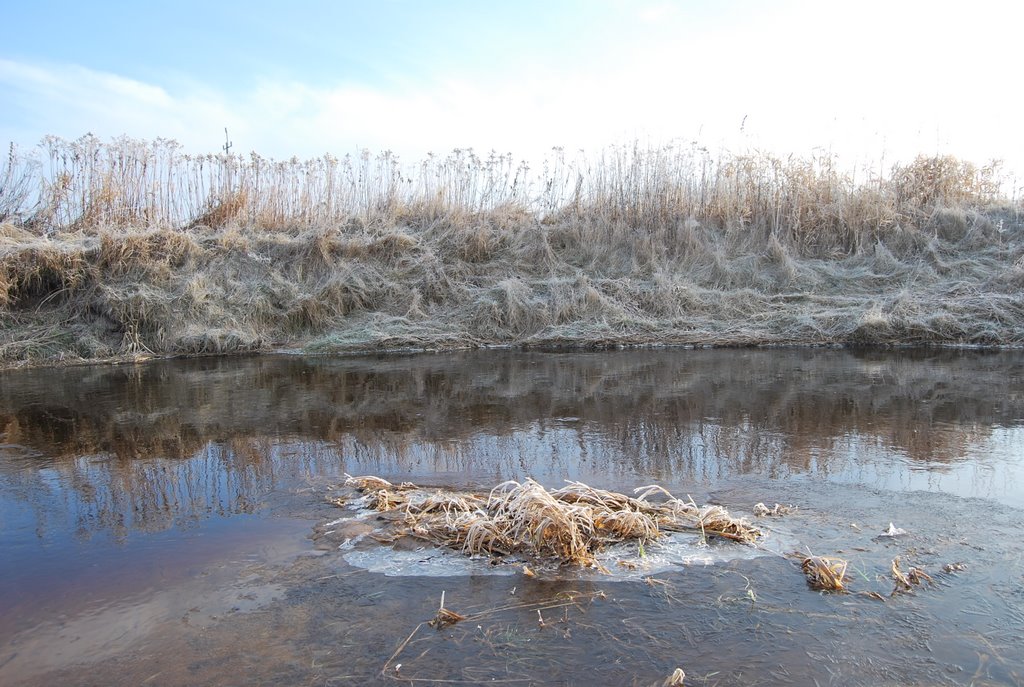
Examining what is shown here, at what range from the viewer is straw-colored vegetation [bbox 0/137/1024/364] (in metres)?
11.1

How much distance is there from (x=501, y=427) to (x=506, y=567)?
8.75 feet

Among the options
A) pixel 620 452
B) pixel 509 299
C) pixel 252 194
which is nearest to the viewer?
pixel 620 452

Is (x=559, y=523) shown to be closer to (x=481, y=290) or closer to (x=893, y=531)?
(x=893, y=531)

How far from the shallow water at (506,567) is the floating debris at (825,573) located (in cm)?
7

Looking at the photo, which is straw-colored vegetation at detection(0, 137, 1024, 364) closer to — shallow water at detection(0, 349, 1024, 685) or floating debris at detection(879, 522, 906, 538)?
shallow water at detection(0, 349, 1024, 685)

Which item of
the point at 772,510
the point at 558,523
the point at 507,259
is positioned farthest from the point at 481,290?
the point at 558,523

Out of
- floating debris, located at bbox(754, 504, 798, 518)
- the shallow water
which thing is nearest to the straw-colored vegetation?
the shallow water

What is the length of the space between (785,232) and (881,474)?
32.7ft

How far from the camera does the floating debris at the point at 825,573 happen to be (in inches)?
111

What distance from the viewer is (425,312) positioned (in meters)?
12.3

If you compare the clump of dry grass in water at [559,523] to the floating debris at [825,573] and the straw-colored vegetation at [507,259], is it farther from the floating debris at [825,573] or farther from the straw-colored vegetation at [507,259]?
the straw-colored vegetation at [507,259]

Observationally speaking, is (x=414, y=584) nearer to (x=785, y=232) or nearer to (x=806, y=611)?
(x=806, y=611)

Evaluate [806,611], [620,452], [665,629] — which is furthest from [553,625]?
[620,452]

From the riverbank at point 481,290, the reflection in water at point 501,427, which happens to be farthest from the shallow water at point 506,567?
the riverbank at point 481,290
